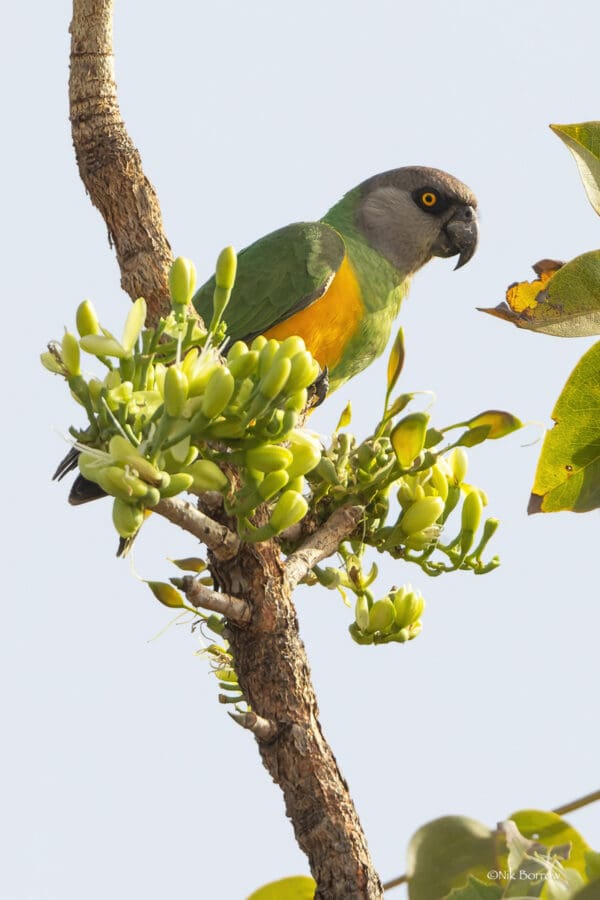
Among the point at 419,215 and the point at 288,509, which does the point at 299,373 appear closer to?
the point at 288,509

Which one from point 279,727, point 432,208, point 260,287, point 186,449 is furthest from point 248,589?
point 432,208

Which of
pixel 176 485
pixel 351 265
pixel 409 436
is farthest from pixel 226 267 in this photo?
pixel 351 265

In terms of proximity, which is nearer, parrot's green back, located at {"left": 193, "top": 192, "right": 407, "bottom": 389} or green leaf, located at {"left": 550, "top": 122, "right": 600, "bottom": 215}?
green leaf, located at {"left": 550, "top": 122, "right": 600, "bottom": 215}

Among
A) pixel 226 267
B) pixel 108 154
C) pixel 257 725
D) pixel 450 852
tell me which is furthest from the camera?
pixel 108 154

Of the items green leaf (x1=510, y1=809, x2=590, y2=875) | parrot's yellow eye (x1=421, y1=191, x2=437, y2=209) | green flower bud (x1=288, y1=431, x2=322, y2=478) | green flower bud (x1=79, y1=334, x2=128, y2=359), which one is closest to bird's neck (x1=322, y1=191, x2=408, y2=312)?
parrot's yellow eye (x1=421, y1=191, x2=437, y2=209)

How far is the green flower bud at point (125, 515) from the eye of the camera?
6.00 ft

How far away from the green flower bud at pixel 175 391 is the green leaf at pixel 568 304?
2.46 ft

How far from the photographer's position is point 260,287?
4930 millimetres

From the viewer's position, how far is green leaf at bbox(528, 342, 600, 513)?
2.13m

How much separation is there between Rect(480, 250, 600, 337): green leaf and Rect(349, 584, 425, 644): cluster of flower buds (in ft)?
2.58

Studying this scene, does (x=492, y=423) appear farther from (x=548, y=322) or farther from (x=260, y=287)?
(x=260, y=287)

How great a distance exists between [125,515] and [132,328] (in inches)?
13.1

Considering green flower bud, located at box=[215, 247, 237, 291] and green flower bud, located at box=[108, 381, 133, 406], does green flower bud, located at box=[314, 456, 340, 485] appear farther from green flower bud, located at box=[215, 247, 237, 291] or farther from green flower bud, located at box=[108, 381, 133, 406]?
green flower bud, located at box=[108, 381, 133, 406]

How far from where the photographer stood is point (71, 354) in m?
1.85
